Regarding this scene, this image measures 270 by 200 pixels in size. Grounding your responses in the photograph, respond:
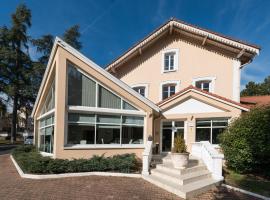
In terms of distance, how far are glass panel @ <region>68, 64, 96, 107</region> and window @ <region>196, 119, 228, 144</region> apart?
23.6 ft

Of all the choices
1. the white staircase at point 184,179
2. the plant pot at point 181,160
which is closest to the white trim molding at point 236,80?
the white staircase at point 184,179

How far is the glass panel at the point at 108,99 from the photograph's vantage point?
14.3 m

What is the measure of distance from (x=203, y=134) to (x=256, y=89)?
156ft

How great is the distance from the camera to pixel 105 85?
568 inches

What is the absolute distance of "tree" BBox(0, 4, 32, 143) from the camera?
4056 cm

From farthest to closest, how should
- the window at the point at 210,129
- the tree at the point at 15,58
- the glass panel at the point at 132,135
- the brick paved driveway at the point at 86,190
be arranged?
the tree at the point at 15,58, the window at the point at 210,129, the glass panel at the point at 132,135, the brick paved driveway at the point at 86,190

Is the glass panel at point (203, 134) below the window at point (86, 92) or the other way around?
below

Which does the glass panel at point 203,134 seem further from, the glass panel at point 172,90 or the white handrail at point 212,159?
the glass panel at point 172,90

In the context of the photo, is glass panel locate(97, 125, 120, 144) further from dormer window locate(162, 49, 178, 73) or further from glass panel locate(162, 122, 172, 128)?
dormer window locate(162, 49, 178, 73)

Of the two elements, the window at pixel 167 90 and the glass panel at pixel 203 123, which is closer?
the glass panel at pixel 203 123

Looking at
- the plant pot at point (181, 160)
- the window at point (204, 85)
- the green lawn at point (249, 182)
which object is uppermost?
the window at point (204, 85)

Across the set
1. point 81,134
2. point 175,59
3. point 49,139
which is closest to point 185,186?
point 81,134

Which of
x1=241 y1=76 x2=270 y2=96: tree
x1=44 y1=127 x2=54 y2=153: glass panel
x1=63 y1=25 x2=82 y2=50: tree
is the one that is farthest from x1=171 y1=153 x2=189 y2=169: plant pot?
x1=241 y1=76 x2=270 y2=96: tree

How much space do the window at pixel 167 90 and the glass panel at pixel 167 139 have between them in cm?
385
